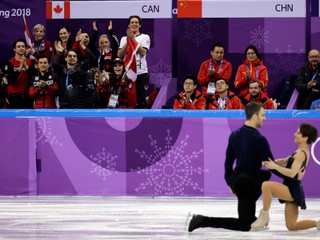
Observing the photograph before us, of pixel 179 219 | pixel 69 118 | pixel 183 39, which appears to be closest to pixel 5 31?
pixel 183 39

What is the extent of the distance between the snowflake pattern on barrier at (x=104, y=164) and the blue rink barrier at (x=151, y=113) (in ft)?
1.96

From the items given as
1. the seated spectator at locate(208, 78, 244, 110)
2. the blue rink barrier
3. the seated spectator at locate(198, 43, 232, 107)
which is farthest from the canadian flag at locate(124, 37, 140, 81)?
the blue rink barrier

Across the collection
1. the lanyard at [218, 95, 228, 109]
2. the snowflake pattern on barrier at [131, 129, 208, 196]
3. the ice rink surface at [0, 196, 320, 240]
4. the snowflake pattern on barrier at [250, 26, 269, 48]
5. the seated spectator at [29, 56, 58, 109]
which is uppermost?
the snowflake pattern on barrier at [250, 26, 269, 48]

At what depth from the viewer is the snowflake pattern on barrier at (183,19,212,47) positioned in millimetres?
19156

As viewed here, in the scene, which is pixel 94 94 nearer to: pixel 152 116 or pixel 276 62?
pixel 152 116

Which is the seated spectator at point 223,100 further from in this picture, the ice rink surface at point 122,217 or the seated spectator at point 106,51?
the seated spectator at point 106,51

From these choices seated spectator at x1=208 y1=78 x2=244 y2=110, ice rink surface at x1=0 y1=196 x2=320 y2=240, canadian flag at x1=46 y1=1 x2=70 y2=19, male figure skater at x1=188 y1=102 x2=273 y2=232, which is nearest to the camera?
male figure skater at x1=188 y1=102 x2=273 y2=232

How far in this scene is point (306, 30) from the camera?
18.9 meters

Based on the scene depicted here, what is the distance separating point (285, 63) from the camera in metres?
19.0

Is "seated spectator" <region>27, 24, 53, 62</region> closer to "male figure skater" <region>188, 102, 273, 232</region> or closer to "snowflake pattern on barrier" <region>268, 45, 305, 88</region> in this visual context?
"snowflake pattern on barrier" <region>268, 45, 305, 88</region>

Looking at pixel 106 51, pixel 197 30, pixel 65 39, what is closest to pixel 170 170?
pixel 106 51

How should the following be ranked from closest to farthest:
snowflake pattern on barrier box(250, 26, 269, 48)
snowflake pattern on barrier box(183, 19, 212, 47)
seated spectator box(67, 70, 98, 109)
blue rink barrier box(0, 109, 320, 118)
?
blue rink barrier box(0, 109, 320, 118)
seated spectator box(67, 70, 98, 109)
snowflake pattern on barrier box(250, 26, 269, 48)
snowflake pattern on barrier box(183, 19, 212, 47)

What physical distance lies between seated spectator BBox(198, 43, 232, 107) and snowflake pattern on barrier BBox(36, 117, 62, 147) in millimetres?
3305

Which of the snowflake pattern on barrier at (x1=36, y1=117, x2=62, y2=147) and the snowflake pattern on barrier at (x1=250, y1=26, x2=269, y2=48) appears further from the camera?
the snowflake pattern on barrier at (x1=250, y1=26, x2=269, y2=48)
